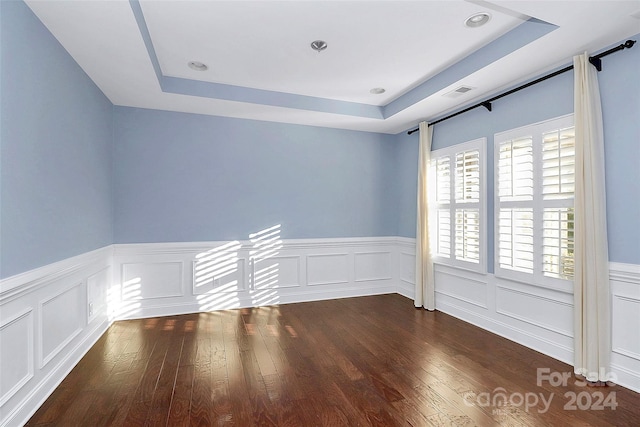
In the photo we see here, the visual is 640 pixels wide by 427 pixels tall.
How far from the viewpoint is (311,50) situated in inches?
116

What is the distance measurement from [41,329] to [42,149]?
4.04ft

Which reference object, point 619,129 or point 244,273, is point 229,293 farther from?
point 619,129

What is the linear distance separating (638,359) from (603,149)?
1.57 m

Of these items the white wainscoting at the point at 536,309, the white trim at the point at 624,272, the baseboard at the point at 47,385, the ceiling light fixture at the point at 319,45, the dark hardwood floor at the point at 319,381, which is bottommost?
the dark hardwood floor at the point at 319,381

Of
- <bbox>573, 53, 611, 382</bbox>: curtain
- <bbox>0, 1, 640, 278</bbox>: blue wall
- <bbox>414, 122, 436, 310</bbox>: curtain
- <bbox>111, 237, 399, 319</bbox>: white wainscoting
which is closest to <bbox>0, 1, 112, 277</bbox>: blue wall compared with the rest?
<bbox>0, 1, 640, 278</bbox>: blue wall

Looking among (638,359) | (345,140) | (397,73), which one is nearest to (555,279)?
(638,359)

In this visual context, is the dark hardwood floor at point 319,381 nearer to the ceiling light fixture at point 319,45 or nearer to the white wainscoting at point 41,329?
the white wainscoting at point 41,329

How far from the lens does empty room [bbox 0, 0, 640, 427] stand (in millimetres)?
2152

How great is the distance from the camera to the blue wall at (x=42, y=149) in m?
1.89

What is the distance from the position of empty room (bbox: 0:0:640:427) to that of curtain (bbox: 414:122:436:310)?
3cm

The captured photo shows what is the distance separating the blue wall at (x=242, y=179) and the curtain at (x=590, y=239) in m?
2.82

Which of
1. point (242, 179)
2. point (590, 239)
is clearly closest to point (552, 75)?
point (590, 239)

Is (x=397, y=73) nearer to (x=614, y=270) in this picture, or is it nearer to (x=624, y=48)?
(x=624, y=48)

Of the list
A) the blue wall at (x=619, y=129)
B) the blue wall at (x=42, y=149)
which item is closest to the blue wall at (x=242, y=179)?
the blue wall at (x=42, y=149)
